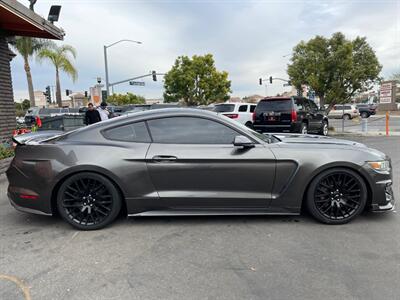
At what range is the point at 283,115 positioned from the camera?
10.7m

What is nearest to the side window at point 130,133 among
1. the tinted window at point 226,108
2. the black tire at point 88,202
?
the black tire at point 88,202

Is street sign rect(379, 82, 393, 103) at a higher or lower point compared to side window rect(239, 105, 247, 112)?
higher

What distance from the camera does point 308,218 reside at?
383 cm

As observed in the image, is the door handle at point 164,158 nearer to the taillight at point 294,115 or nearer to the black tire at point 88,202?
the black tire at point 88,202

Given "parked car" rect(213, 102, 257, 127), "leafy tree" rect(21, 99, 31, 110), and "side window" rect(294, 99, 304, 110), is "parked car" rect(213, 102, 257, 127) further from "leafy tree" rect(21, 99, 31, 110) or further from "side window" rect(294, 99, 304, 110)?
"leafy tree" rect(21, 99, 31, 110)

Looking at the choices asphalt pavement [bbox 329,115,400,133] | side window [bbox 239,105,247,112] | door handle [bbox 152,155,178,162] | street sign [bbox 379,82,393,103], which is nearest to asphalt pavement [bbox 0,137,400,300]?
door handle [bbox 152,155,178,162]

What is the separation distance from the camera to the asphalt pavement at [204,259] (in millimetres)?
2445

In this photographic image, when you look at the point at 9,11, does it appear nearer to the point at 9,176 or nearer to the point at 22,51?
the point at 9,176

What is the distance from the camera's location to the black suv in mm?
10602

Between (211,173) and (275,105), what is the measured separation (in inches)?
316

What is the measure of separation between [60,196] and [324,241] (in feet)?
9.93

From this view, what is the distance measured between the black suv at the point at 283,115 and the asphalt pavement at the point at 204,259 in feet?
22.9

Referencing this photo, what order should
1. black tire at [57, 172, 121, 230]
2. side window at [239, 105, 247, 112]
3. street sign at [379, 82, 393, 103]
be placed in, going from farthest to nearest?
street sign at [379, 82, 393, 103] < side window at [239, 105, 247, 112] < black tire at [57, 172, 121, 230]

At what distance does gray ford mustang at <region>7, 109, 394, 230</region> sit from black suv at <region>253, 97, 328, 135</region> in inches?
279
